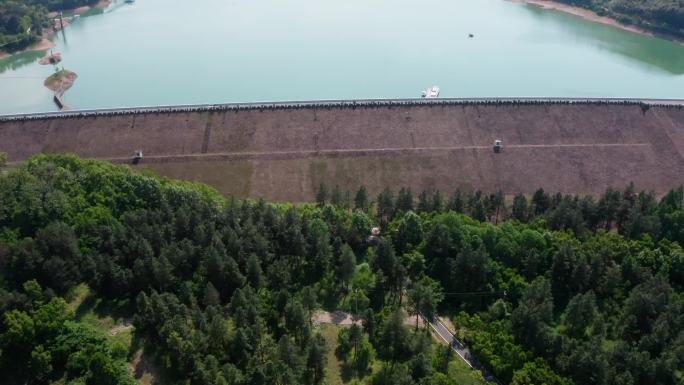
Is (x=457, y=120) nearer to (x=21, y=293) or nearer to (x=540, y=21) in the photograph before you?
(x=21, y=293)

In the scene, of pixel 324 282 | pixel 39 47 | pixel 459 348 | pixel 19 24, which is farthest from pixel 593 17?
pixel 19 24

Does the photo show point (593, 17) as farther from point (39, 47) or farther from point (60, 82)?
point (39, 47)

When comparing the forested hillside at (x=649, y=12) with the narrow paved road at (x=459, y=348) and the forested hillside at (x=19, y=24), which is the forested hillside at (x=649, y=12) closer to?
the narrow paved road at (x=459, y=348)

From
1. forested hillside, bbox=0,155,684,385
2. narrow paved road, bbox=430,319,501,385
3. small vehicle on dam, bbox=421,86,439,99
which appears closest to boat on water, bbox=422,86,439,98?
A: small vehicle on dam, bbox=421,86,439,99

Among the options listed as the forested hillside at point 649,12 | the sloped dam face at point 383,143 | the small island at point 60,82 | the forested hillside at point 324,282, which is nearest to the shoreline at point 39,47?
the small island at point 60,82

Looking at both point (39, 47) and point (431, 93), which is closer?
point (431, 93)

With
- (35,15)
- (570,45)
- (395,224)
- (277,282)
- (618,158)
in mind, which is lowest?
(277,282)

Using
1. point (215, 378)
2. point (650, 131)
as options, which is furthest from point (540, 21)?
point (215, 378)
